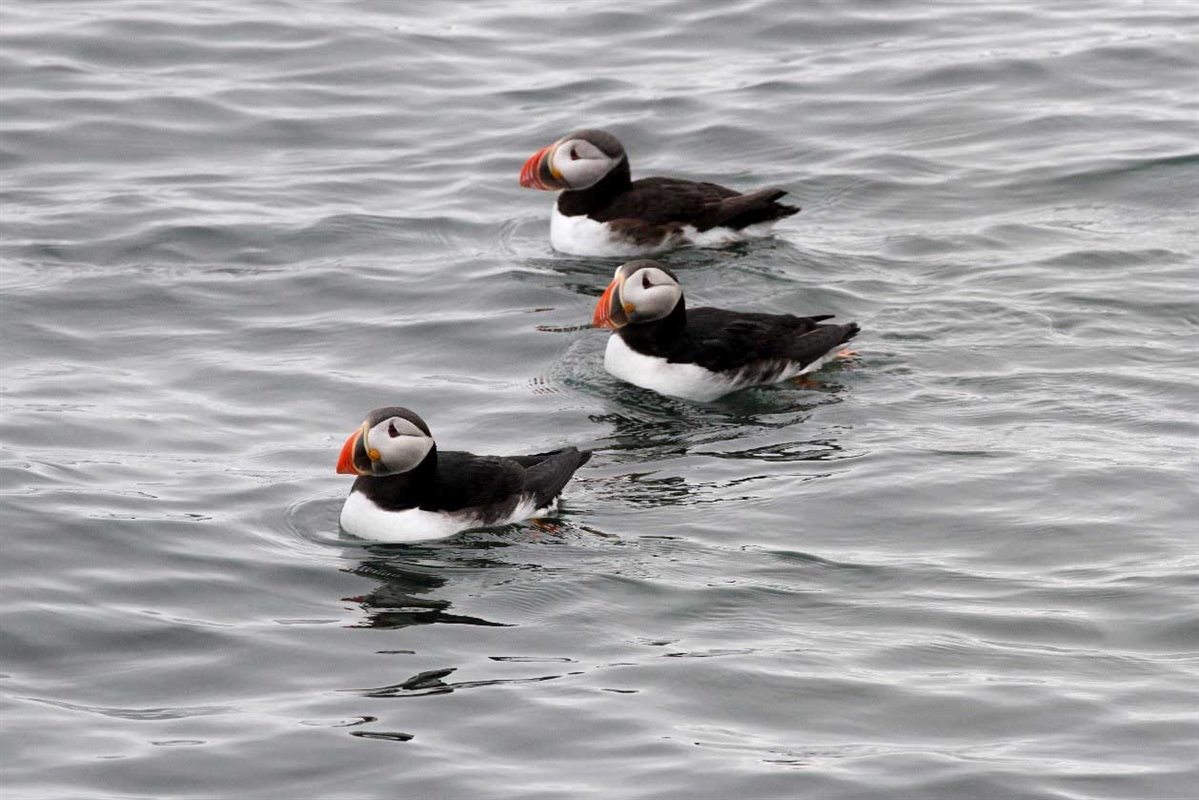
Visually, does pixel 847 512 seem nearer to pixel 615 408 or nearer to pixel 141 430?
pixel 615 408

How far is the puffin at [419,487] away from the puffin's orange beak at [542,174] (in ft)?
16.3

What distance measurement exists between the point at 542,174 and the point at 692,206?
1.18m

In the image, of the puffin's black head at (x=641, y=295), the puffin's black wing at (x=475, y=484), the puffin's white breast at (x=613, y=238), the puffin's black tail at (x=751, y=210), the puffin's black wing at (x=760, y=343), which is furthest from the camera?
the puffin's white breast at (x=613, y=238)

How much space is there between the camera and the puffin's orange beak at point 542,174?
13906mm

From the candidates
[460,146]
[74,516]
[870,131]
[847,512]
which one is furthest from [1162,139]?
[74,516]

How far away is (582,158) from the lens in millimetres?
13812

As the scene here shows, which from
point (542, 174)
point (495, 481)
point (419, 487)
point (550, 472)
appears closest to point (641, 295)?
point (550, 472)

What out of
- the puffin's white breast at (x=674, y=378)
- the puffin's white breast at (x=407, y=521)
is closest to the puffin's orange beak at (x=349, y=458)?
the puffin's white breast at (x=407, y=521)

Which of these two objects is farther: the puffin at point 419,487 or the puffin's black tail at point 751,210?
the puffin's black tail at point 751,210

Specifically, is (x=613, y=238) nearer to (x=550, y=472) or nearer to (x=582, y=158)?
(x=582, y=158)

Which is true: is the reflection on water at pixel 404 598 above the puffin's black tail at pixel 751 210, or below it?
below

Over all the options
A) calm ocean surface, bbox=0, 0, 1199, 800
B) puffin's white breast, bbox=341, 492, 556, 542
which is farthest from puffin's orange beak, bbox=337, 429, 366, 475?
calm ocean surface, bbox=0, 0, 1199, 800

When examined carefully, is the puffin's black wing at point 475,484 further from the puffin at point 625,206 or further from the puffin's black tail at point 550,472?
the puffin at point 625,206

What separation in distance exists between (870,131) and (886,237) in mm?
2756
